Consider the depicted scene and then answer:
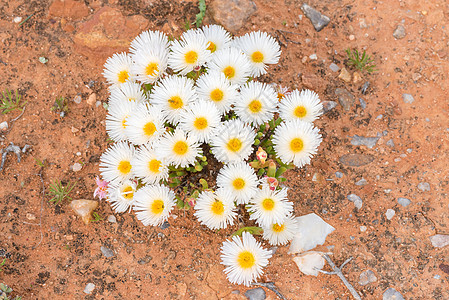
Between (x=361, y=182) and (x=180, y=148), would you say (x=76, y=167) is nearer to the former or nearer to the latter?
(x=180, y=148)

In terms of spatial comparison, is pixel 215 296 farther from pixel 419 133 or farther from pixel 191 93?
pixel 419 133

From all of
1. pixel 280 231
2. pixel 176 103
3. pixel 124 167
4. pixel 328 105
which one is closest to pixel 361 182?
pixel 328 105

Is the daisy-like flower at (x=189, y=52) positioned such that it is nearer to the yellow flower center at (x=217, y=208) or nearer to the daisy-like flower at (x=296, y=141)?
the daisy-like flower at (x=296, y=141)

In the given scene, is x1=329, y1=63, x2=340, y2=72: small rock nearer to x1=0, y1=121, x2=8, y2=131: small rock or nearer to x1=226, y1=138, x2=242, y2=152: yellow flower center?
x1=226, y1=138, x2=242, y2=152: yellow flower center

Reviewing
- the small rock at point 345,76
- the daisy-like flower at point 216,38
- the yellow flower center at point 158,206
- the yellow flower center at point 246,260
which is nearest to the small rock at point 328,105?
the small rock at point 345,76

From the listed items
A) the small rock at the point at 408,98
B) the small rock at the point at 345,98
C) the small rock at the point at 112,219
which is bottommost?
the small rock at the point at 112,219

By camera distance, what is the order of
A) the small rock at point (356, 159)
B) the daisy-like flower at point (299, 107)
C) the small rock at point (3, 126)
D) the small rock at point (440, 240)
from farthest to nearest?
the small rock at point (3, 126) < the small rock at point (356, 159) < the small rock at point (440, 240) < the daisy-like flower at point (299, 107)

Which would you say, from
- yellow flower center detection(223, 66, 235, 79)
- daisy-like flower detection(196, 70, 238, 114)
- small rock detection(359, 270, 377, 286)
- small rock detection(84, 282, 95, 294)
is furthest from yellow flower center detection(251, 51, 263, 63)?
small rock detection(84, 282, 95, 294)
